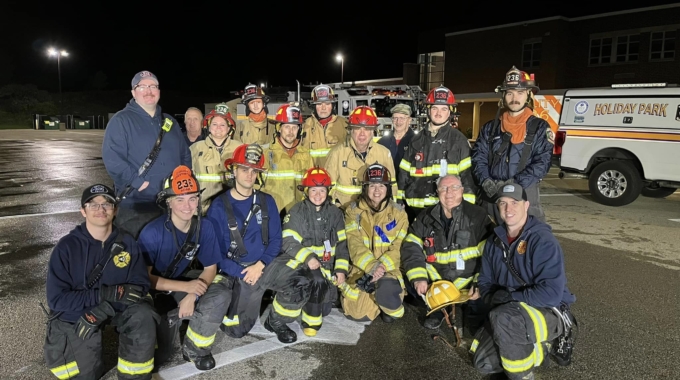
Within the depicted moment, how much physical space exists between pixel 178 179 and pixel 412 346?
2179mm

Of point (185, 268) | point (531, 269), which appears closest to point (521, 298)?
point (531, 269)

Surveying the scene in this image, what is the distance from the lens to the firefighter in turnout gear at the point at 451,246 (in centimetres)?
400

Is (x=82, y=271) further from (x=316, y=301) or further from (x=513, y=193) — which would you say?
(x=513, y=193)

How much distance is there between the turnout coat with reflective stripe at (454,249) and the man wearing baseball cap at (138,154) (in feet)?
7.42

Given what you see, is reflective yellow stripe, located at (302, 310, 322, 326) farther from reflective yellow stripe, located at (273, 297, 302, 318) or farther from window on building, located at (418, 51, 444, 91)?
window on building, located at (418, 51, 444, 91)

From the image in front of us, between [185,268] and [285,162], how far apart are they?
166 cm

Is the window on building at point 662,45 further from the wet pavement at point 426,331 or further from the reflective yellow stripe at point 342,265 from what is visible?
the reflective yellow stripe at point 342,265

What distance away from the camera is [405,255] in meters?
4.10

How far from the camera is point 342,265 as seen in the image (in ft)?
13.7

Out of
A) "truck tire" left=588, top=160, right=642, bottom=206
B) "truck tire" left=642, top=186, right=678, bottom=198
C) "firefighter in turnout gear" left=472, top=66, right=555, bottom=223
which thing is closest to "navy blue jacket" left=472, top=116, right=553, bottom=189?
"firefighter in turnout gear" left=472, top=66, right=555, bottom=223

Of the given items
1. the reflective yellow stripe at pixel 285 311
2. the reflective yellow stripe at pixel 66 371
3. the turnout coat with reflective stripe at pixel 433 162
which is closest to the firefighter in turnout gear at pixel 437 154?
the turnout coat with reflective stripe at pixel 433 162

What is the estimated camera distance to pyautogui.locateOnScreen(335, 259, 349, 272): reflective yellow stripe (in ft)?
13.6

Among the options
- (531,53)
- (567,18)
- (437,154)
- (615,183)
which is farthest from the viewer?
(531,53)

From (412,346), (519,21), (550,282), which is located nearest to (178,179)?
(412,346)
